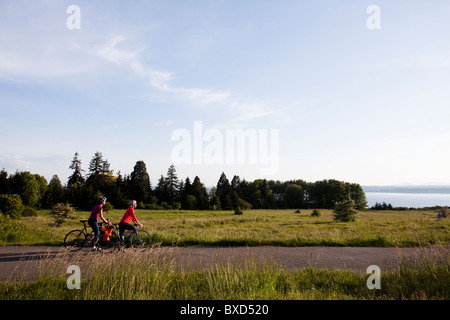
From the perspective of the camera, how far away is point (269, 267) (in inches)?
249

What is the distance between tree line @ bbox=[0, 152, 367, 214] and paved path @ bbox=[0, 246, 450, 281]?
40.6m

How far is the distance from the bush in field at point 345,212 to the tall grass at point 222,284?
25.6 meters

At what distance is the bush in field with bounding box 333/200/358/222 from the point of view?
99.0 ft

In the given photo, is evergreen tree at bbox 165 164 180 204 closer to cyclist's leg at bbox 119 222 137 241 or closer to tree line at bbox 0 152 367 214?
tree line at bbox 0 152 367 214

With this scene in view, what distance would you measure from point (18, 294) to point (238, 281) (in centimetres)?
452

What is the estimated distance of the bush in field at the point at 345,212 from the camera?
99.0 feet

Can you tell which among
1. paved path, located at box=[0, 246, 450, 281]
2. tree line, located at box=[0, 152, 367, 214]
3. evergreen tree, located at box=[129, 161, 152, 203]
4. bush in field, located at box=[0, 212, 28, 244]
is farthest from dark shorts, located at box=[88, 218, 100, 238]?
evergreen tree, located at box=[129, 161, 152, 203]

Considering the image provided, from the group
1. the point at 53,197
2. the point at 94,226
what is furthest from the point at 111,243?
the point at 53,197

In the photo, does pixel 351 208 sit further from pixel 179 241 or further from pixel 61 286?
pixel 61 286

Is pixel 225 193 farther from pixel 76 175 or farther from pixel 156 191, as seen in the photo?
pixel 76 175

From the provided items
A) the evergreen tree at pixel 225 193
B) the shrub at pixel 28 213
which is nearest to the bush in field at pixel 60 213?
the shrub at pixel 28 213

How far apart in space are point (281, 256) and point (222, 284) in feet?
14.9

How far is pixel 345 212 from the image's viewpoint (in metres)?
30.3
